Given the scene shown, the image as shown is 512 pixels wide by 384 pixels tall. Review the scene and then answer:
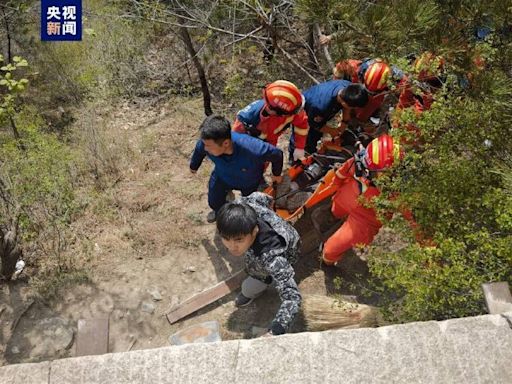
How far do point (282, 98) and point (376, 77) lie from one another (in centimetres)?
87

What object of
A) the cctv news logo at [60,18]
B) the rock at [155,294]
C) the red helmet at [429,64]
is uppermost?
the red helmet at [429,64]

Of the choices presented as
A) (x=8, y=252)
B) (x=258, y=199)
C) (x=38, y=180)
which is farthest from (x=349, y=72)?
(x=8, y=252)

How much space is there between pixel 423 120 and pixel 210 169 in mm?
2756

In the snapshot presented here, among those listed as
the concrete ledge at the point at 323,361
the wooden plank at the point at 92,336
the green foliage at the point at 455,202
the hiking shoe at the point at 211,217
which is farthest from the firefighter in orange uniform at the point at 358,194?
the wooden plank at the point at 92,336

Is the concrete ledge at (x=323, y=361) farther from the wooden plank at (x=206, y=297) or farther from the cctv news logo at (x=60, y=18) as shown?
the cctv news logo at (x=60, y=18)

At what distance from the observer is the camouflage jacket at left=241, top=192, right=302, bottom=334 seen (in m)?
2.58

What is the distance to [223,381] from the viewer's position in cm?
168

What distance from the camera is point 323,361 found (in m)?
1.72

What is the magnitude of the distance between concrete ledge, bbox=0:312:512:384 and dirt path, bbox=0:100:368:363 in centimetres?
154

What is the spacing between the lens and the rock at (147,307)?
12.0ft

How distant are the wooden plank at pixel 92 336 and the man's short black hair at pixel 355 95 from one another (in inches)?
105

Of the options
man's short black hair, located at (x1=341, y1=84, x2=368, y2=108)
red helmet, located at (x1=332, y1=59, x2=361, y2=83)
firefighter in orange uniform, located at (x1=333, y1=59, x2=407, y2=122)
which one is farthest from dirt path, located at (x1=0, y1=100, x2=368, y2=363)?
red helmet, located at (x1=332, y1=59, x2=361, y2=83)

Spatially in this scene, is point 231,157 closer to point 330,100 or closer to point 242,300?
point 242,300

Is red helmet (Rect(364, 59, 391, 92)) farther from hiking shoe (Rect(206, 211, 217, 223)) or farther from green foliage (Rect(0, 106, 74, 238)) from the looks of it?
green foliage (Rect(0, 106, 74, 238))
